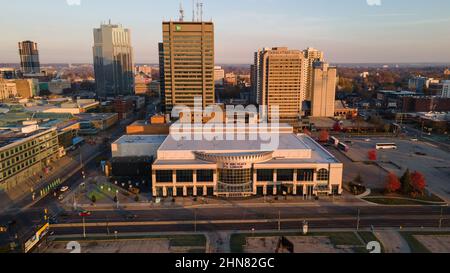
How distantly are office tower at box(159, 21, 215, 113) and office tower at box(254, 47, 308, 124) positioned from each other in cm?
1802

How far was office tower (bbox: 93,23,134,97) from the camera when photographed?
126m

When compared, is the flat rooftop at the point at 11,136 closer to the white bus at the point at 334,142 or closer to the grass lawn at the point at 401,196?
the grass lawn at the point at 401,196

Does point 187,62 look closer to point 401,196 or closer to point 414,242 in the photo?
point 401,196

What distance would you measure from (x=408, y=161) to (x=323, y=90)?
4095 centimetres

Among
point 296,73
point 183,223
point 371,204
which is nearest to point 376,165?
point 371,204

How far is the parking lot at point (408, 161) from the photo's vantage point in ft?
121

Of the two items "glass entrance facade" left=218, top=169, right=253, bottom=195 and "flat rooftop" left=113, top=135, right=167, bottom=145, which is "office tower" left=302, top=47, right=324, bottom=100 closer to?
"flat rooftop" left=113, top=135, right=167, bottom=145

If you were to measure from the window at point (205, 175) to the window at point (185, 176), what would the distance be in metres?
0.71

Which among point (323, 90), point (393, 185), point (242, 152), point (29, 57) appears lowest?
point (393, 185)

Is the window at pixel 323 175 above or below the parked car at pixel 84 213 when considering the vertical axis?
above

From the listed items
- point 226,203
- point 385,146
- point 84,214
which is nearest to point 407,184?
point 226,203

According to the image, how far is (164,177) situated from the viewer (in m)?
32.5

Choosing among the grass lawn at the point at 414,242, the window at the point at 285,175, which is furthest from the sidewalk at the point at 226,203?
the grass lawn at the point at 414,242
